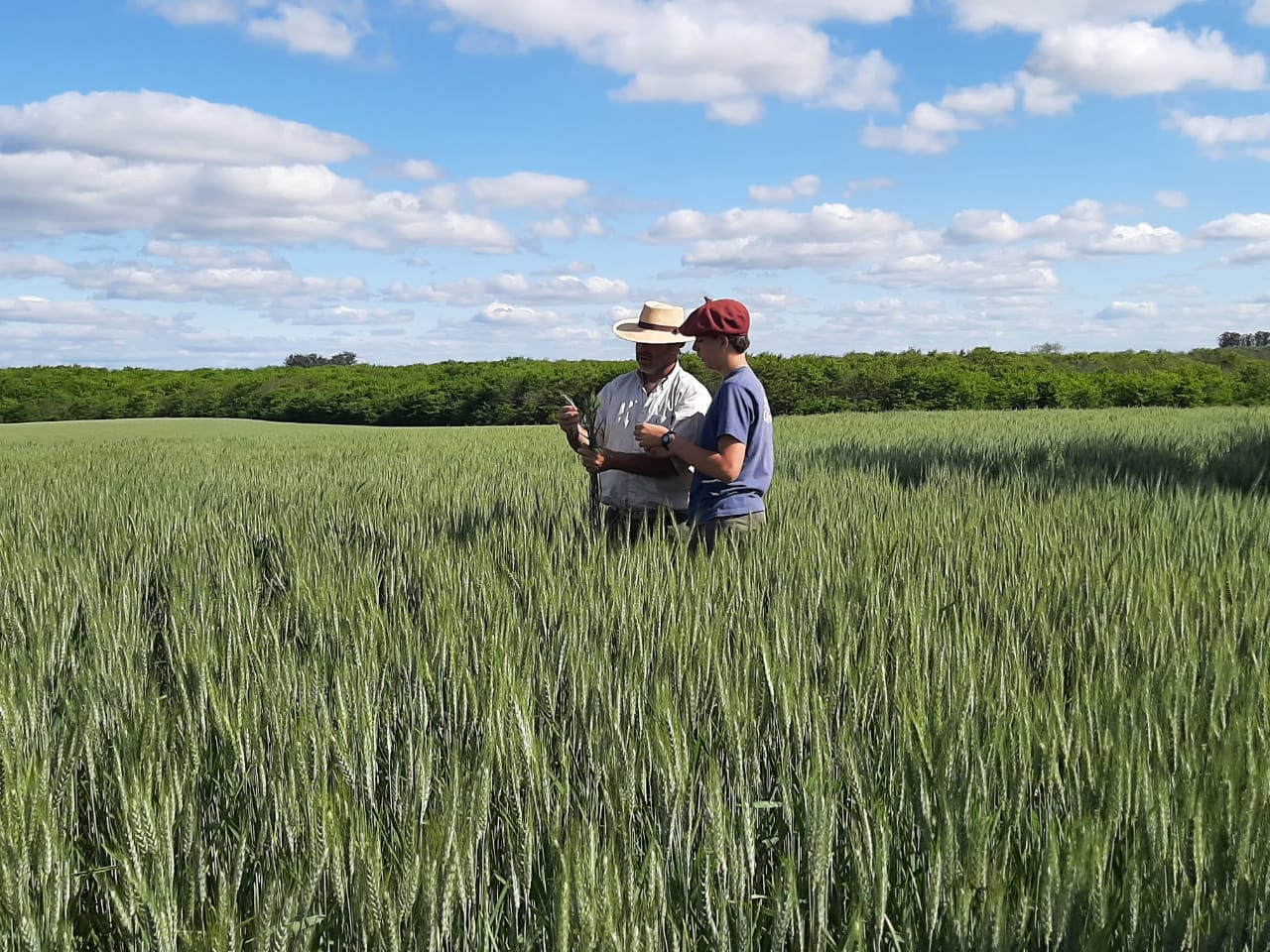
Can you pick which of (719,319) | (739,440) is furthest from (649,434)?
(719,319)

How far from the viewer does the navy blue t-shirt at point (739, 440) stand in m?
3.42

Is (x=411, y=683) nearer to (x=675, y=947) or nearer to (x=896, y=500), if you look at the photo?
(x=675, y=947)

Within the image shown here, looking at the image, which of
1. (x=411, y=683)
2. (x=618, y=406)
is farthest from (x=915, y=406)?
(x=411, y=683)

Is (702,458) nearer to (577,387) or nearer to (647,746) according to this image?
(647,746)

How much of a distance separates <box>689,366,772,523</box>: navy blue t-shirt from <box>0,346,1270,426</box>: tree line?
67.6 ft

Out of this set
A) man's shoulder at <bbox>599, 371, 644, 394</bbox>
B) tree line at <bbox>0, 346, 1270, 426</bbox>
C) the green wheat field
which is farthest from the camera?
tree line at <bbox>0, 346, 1270, 426</bbox>

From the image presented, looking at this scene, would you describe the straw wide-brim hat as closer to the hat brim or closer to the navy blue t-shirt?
the hat brim

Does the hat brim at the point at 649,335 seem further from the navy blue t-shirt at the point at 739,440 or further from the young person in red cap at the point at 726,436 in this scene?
the navy blue t-shirt at the point at 739,440

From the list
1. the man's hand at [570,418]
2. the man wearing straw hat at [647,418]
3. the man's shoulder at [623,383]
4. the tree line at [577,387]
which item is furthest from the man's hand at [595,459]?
the tree line at [577,387]

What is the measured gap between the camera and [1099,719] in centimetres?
203

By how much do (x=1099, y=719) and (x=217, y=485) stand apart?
708cm

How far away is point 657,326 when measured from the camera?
3980 millimetres

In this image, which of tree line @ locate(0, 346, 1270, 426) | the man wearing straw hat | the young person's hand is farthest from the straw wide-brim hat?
tree line @ locate(0, 346, 1270, 426)

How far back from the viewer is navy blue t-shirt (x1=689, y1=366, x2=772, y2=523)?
135 inches
